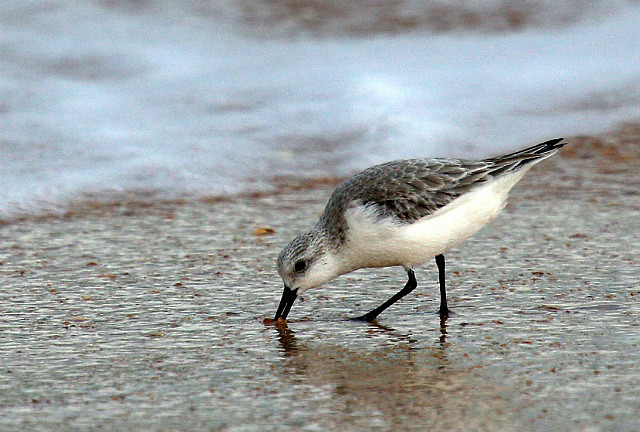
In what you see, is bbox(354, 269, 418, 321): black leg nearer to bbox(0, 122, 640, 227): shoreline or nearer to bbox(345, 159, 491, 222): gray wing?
bbox(345, 159, 491, 222): gray wing

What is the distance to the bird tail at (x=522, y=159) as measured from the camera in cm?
449

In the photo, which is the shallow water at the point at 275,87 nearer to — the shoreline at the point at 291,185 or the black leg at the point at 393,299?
the shoreline at the point at 291,185

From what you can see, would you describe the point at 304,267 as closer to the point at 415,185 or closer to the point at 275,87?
the point at 415,185

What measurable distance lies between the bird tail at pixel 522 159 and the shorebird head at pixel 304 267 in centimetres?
77

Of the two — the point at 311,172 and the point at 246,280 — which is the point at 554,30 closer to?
the point at 311,172

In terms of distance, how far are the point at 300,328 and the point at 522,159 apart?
1.18m

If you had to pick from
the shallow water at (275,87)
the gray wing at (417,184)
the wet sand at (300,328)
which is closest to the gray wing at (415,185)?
the gray wing at (417,184)

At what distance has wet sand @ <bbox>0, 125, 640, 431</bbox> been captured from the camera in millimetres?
3168

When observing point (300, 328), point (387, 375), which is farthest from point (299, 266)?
point (387, 375)

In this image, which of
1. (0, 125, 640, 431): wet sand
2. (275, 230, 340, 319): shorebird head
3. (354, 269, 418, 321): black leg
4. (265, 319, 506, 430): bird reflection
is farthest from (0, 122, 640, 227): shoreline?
(265, 319, 506, 430): bird reflection

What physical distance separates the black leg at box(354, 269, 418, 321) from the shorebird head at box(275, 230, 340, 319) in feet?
0.77

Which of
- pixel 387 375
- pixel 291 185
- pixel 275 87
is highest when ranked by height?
pixel 275 87

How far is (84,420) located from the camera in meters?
3.10

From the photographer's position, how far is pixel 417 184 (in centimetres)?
445
